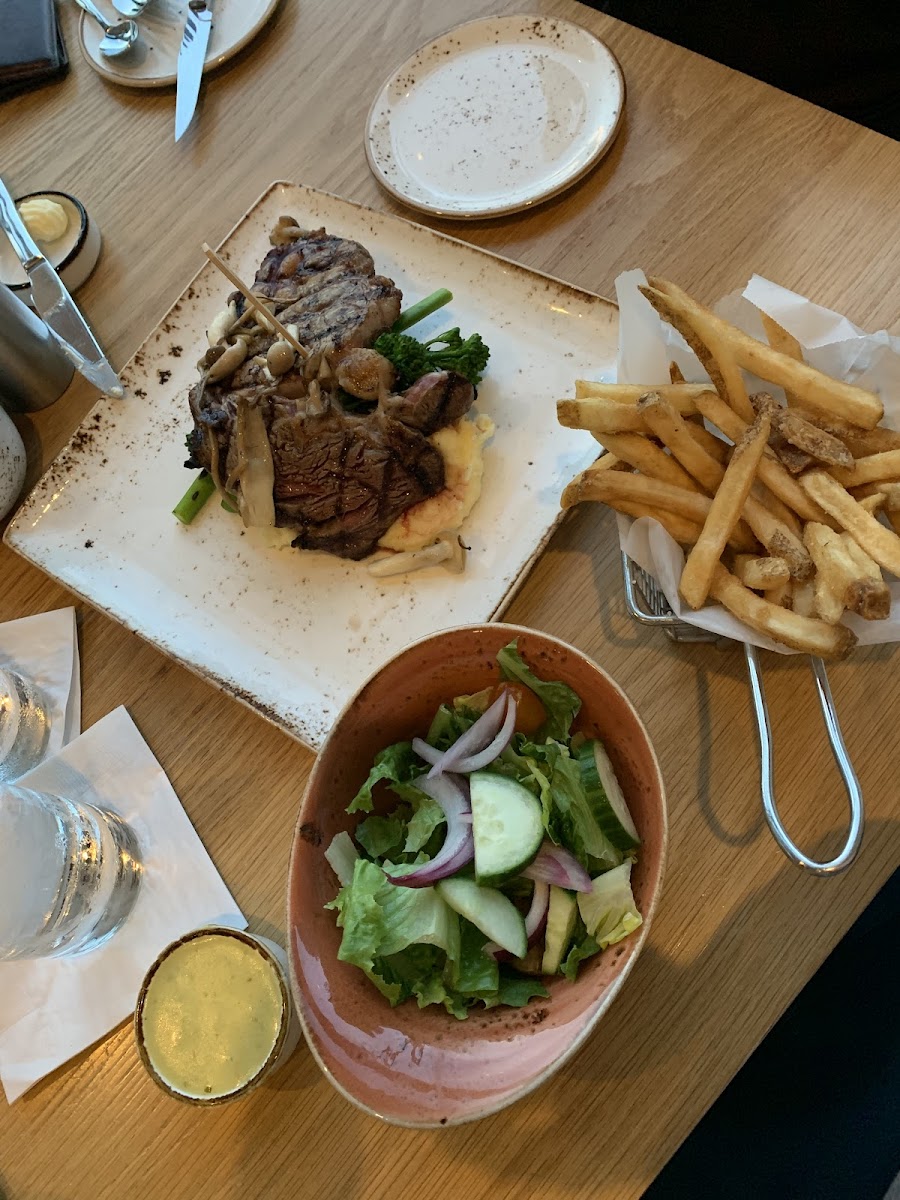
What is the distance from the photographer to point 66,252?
247 centimetres

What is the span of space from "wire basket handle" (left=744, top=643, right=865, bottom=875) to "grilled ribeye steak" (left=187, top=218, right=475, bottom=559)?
0.87 meters

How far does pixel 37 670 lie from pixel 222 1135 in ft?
3.55

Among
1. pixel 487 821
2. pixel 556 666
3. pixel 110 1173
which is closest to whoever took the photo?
pixel 487 821

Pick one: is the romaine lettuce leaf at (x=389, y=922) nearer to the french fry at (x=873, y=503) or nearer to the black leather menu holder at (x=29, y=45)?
the french fry at (x=873, y=503)

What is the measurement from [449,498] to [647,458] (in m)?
0.55

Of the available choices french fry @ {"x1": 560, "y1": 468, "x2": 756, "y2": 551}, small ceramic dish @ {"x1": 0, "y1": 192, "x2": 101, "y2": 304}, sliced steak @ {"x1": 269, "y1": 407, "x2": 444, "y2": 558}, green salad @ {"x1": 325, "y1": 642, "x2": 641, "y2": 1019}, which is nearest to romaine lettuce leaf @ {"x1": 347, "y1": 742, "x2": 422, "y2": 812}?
green salad @ {"x1": 325, "y1": 642, "x2": 641, "y2": 1019}

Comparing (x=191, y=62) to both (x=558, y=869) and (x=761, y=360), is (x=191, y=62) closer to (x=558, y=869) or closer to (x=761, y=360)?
(x=761, y=360)

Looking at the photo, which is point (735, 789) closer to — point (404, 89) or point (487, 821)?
point (487, 821)

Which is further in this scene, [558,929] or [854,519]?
[854,519]

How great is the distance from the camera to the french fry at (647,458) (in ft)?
5.18

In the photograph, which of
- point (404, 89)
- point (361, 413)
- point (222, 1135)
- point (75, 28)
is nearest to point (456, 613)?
point (361, 413)

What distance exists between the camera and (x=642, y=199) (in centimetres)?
222

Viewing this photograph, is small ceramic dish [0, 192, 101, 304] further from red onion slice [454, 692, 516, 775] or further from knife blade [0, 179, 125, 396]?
red onion slice [454, 692, 516, 775]

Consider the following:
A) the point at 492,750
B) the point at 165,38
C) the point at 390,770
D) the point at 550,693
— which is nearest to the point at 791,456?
the point at 550,693
